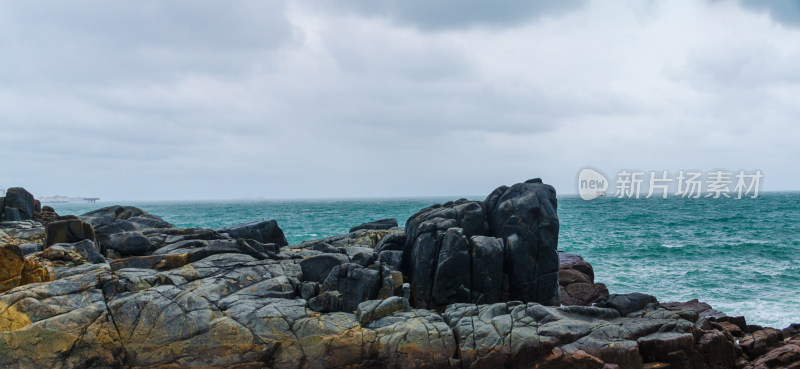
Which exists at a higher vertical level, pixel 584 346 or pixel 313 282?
pixel 313 282

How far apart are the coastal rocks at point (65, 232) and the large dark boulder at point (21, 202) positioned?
1694 cm

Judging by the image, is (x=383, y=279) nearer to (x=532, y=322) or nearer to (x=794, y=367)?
(x=532, y=322)

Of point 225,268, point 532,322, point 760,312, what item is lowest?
point 760,312

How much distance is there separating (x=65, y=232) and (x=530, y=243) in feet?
60.4

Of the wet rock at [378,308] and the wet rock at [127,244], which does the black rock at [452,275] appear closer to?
the wet rock at [378,308]

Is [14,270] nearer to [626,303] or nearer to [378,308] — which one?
[378,308]

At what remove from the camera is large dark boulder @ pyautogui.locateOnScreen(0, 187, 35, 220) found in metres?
32.6

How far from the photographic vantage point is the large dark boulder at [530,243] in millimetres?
19141

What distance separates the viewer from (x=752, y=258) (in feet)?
124

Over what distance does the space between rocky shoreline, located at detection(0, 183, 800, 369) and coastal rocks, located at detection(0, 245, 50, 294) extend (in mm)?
39

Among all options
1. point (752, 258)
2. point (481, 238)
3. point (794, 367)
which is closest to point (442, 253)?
point (481, 238)

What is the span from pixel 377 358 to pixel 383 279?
3.82 metres

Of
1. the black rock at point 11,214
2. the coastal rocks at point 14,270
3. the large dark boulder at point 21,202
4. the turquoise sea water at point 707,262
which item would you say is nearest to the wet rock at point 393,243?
the coastal rocks at point 14,270

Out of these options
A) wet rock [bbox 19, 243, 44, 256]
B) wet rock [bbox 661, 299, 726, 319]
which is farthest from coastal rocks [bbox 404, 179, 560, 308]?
wet rock [bbox 19, 243, 44, 256]
